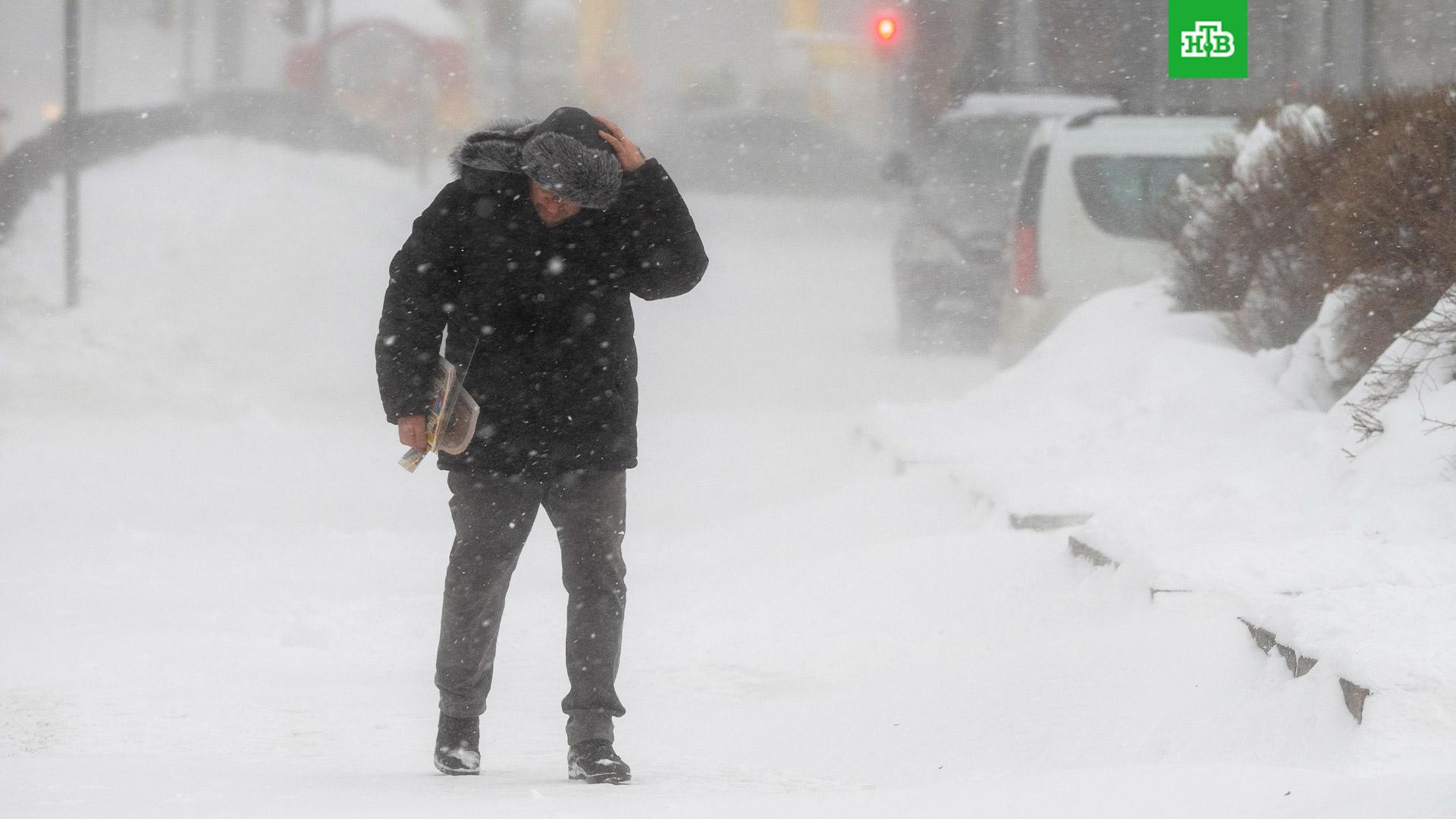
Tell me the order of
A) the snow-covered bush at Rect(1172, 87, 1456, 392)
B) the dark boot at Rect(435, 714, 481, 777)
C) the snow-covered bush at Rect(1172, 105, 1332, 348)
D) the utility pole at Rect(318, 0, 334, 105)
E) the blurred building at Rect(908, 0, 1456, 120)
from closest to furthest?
the dark boot at Rect(435, 714, 481, 777), the snow-covered bush at Rect(1172, 87, 1456, 392), the snow-covered bush at Rect(1172, 105, 1332, 348), the blurred building at Rect(908, 0, 1456, 120), the utility pole at Rect(318, 0, 334, 105)

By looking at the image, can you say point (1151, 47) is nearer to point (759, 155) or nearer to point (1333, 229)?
point (759, 155)

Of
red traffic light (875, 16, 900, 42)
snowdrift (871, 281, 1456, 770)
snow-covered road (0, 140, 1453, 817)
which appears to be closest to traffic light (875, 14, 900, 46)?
red traffic light (875, 16, 900, 42)

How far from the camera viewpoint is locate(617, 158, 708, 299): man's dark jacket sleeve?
3.59m

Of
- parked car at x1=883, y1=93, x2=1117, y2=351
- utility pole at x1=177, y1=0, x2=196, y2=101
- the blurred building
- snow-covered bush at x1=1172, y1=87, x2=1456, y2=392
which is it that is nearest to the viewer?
snow-covered bush at x1=1172, y1=87, x2=1456, y2=392

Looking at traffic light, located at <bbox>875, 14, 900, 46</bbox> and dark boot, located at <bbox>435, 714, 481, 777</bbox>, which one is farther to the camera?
traffic light, located at <bbox>875, 14, 900, 46</bbox>

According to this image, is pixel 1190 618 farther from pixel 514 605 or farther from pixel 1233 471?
pixel 514 605

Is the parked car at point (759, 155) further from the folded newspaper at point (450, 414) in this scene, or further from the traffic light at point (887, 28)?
the folded newspaper at point (450, 414)

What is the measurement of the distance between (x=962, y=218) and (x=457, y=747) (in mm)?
9946

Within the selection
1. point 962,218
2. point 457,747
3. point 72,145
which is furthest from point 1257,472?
point 72,145

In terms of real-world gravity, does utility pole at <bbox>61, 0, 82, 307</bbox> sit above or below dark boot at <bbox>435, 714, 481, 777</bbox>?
above

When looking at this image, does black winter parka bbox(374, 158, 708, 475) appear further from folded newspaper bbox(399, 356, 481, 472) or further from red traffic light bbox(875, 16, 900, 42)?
red traffic light bbox(875, 16, 900, 42)

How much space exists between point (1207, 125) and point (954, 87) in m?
15.5

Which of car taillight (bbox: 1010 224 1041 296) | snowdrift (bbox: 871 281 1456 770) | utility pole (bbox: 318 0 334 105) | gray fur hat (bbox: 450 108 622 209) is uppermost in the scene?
utility pole (bbox: 318 0 334 105)

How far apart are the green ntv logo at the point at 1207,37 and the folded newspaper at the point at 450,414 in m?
12.2
